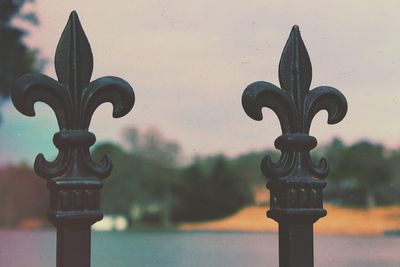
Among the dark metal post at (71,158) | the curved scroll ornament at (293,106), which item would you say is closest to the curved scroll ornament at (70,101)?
the dark metal post at (71,158)

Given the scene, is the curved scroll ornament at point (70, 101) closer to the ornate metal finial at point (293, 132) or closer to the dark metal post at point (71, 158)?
the dark metal post at point (71, 158)

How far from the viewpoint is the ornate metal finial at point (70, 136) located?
630mm

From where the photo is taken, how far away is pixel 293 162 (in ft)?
2.29

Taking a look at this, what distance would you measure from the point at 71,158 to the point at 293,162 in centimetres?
26

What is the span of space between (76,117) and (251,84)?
0.20 m

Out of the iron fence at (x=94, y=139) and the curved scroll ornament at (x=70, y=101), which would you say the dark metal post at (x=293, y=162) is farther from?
the curved scroll ornament at (x=70, y=101)

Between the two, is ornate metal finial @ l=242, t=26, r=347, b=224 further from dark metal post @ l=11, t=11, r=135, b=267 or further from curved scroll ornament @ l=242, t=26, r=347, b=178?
dark metal post @ l=11, t=11, r=135, b=267

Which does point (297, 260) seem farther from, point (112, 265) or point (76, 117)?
point (112, 265)

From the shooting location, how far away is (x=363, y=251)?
Answer: 2.50 metres

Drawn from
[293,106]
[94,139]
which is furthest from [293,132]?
[94,139]

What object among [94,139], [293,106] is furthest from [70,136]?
[293,106]

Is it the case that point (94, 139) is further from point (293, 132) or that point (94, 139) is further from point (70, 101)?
point (293, 132)

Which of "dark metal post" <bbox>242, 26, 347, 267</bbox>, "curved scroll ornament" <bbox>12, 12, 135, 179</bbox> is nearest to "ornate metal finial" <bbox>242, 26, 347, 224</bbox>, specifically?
"dark metal post" <bbox>242, 26, 347, 267</bbox>

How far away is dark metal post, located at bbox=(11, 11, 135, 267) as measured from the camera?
629 millimetres
